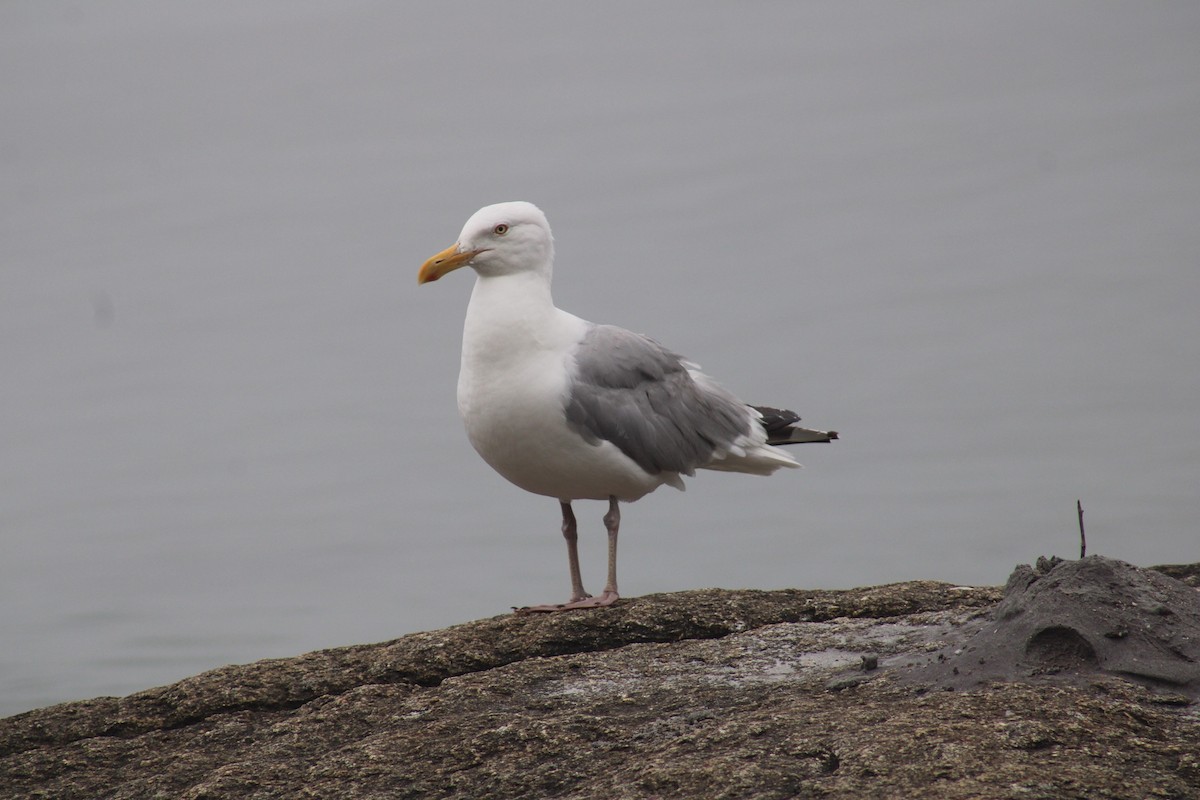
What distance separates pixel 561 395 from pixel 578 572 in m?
1.12

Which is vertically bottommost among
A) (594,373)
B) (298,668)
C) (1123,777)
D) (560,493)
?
(1123,777)

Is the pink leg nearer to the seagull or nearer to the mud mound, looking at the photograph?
the seagull

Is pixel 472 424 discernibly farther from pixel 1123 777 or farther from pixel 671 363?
pixel 1123 777

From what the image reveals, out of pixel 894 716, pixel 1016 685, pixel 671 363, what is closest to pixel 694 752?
pixel 894 716

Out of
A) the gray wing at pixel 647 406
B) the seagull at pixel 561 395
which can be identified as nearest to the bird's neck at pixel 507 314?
the seagull at pixel 561 395

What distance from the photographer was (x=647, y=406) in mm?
8172

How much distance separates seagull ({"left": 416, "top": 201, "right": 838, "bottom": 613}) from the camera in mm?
7707

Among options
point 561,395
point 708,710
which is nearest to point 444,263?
point 561,395

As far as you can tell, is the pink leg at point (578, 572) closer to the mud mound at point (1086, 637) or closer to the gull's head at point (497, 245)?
the gull's head at point (497, 245)

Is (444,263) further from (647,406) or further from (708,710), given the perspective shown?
(708,710)

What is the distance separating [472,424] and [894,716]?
3604mm

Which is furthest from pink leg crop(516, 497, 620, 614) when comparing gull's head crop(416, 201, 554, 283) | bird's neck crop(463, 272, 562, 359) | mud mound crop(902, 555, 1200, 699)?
mud mound crop(902, 555, 1200, 699)

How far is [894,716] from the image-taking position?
4.78 m

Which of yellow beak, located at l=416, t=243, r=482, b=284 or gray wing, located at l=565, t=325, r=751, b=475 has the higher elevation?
yellow beak, located at l=416, t=243, r=482, b=284
